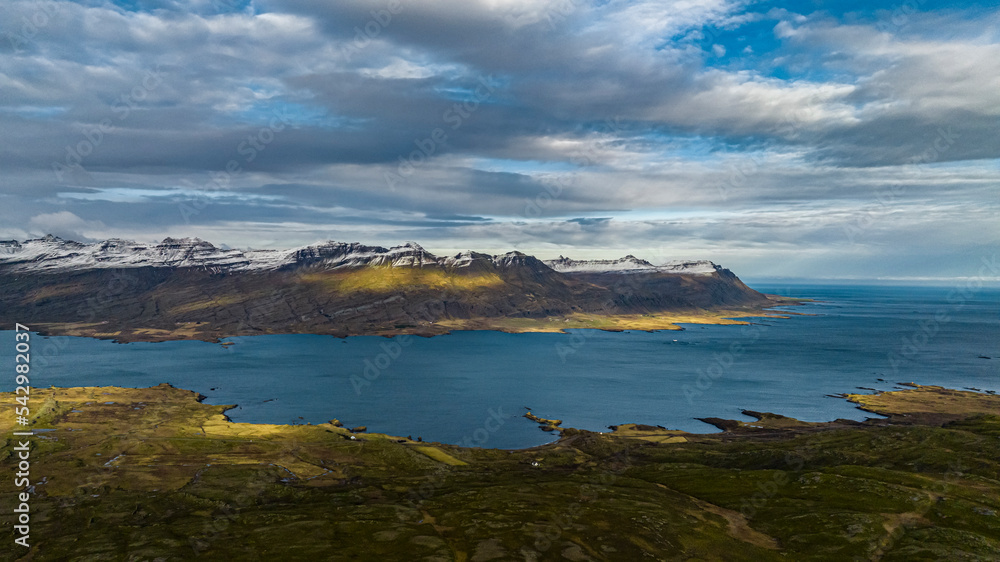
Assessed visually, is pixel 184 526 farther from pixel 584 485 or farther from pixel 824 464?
pixel 824 464

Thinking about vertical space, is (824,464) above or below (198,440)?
above

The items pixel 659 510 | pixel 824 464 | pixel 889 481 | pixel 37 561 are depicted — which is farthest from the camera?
pixel 824 464

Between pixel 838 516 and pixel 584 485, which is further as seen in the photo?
pixel 584 485

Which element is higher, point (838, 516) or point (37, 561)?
point (838, 516)

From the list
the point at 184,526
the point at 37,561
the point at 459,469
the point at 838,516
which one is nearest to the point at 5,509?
the point at 37,561

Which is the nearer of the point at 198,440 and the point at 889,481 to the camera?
the point at 889,481

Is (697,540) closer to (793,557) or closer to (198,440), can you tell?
(793,557)

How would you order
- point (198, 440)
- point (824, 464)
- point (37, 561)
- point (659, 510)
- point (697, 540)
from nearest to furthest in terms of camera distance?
point (37, 561) < point (697, 540) < point (659, 510) < point (824, 464) < point (198, 440)

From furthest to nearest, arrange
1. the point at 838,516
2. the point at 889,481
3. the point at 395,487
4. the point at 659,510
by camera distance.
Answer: the point at 395,487
the point at 889,481
the point at 659,510
the point at 838,516

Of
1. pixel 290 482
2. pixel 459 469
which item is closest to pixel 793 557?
pixel 459 469
